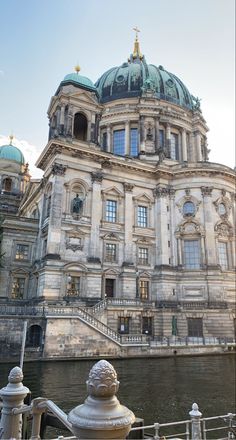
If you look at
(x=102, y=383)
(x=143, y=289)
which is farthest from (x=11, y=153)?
(x=102, y=383)

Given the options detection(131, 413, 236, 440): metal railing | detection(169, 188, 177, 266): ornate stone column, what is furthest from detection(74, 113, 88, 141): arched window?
detection(131, 413, 236, 440): metal railing

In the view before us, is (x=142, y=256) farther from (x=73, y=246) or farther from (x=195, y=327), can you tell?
(x=195, y=327)

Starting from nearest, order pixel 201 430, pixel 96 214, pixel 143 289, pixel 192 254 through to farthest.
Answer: pixel 201 430 < pixel 96 214 < pixel 143 289 < pixel 192 254

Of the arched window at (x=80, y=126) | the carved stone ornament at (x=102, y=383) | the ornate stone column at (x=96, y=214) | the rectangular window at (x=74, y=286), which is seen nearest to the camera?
the carved stone ornament at (x=102, y=383)

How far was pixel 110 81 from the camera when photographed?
184 ft

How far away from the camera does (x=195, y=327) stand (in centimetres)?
3550

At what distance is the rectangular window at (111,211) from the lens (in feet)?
122

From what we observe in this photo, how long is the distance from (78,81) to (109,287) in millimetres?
24314

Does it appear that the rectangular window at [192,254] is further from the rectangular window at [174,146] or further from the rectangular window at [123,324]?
the rectangular window at [174,146]

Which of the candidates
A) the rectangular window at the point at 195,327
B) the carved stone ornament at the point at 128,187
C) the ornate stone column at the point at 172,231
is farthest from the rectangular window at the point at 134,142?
the rectangular window at the point at 195,327

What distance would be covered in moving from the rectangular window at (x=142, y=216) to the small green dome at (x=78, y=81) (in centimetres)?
1568

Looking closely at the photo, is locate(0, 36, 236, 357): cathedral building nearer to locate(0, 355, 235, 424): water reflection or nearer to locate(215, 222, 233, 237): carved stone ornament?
locate(215, 222, 233, 237): carved stone ornament

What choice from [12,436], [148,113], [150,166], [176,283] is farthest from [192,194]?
[12,436]

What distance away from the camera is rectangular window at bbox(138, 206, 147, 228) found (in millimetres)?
39344
